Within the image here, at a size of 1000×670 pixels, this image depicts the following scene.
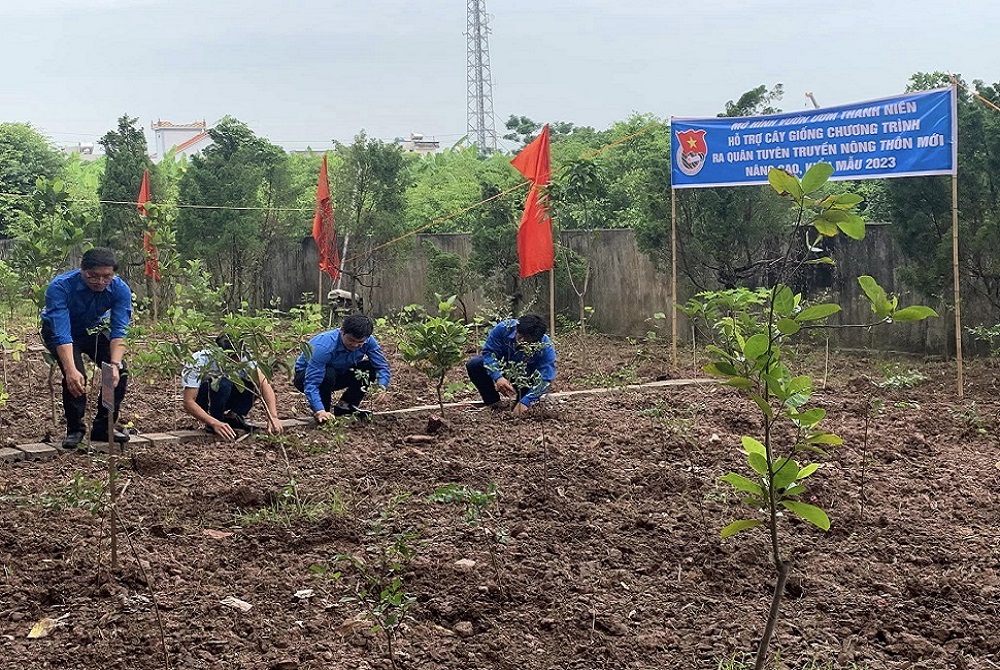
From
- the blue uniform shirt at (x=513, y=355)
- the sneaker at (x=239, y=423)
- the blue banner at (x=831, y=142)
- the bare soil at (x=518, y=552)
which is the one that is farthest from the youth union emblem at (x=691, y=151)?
the sneaker at (x=239, y=423)

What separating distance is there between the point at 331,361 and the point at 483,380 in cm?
120

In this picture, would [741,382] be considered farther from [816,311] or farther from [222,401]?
[222,401]

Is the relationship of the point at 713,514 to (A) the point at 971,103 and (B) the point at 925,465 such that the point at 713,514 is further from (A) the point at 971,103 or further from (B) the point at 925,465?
(A) the point at 971,103

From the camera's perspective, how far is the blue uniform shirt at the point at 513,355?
7.68m

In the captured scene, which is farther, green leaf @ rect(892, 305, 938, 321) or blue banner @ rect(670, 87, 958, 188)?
blue banner @ rect(670, 87, 958, 188)

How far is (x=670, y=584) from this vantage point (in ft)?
14.0

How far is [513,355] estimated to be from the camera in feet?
26.2

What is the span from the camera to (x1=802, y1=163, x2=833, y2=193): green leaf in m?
2.48

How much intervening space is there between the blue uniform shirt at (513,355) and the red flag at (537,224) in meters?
2.94

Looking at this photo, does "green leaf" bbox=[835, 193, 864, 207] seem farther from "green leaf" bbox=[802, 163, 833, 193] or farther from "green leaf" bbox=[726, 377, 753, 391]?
"green leaf" bbox=[726, 377, 753, 391]

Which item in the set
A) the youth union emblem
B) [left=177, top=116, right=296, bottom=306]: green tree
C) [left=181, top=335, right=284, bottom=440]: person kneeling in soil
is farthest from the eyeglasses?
[left=177, top=116, right=296, bottom=306]: green tree

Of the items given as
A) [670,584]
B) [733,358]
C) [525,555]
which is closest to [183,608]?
[525,555]

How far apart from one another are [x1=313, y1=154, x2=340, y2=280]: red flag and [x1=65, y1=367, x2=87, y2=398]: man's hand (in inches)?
329

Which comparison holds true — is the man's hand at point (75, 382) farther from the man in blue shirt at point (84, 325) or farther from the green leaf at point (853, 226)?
the green leaf at point (853, 226)
